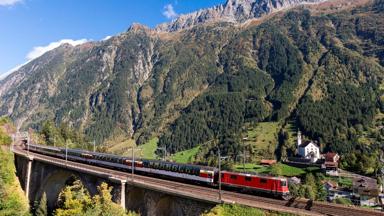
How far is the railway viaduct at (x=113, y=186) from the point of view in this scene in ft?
118

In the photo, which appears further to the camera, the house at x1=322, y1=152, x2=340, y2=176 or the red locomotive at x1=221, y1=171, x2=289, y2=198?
the house at x1=322, y1=152, x2=340, y2=176

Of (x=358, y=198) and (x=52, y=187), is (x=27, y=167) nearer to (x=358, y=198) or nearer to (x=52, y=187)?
(x=52, y=187)

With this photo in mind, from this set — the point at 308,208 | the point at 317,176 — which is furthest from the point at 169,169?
the point at 317,176

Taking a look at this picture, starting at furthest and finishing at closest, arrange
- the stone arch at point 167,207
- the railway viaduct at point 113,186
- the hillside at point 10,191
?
the hillside at point 10,191
the stone arch at point 167,207
the railway viaduct at point 113,186

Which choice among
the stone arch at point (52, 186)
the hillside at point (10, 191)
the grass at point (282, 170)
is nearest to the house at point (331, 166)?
the grass at point (282, 170)

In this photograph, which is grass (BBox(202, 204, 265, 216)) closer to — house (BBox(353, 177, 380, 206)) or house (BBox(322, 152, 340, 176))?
house (BBox(353, 177, 380, 206))

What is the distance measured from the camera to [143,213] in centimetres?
4012

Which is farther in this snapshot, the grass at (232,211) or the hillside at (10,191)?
the hillside at (10,191)

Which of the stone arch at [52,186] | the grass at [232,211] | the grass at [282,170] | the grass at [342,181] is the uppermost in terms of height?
the grass at [232,211]

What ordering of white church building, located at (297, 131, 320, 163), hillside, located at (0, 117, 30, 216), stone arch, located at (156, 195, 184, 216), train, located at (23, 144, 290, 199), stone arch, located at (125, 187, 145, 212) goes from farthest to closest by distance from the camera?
white church building, located at (297, 131, 320, 163) < hillside, located at (0, 117, 30, 216) < train, located at (23, 144, 290, 199) < stone arch, located at (125, 187, 145, 212) < stone arch, located at (156, 195, 184, 216)

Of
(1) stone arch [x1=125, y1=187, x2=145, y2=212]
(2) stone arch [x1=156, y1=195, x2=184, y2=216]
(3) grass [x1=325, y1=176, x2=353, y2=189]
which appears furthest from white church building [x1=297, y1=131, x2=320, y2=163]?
(2) stone arch [x1=156, y1=195, x2=184, y2=216]

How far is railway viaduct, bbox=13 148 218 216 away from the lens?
36.0m

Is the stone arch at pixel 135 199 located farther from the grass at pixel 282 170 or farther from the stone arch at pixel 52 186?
the grass at pixel 282 170

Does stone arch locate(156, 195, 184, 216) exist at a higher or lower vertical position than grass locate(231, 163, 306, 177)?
higher
